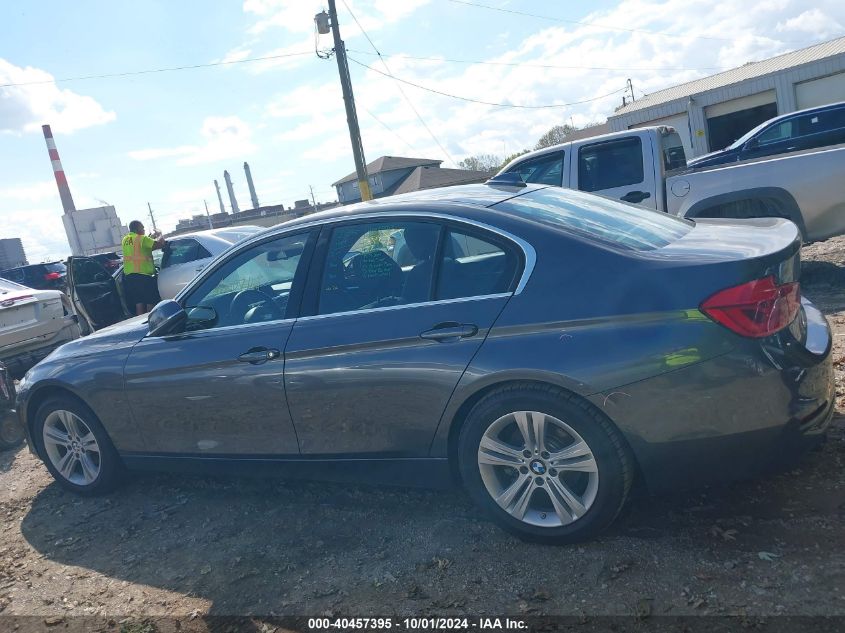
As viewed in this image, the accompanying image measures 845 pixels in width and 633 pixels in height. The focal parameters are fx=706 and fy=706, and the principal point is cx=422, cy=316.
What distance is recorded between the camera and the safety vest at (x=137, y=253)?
381 inches

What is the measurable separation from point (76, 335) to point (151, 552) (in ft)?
17.0

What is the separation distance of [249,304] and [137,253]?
6449mm

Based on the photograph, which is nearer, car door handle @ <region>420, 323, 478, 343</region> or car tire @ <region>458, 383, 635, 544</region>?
car tire @ <region>458, 383, 635, 544</region>

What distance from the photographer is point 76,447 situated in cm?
473

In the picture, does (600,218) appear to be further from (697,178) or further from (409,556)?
(697,178)

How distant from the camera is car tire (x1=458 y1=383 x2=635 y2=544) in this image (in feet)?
9.81

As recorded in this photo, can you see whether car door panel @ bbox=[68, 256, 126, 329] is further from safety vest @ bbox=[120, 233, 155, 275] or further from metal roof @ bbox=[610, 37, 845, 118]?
metal roof @ bbox=[610, 37, 845, 118]

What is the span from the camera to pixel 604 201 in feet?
13.3

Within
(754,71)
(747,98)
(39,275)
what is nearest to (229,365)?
(39,275)

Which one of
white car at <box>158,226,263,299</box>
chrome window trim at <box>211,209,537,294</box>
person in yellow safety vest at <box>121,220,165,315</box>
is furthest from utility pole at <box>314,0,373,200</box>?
chrome window trim at <box>211,209,537,294</box>

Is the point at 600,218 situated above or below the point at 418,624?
above

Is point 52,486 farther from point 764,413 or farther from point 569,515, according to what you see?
point 764,413

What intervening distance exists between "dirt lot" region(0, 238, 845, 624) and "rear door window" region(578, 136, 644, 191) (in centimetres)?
410

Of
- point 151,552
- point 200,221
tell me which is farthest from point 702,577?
point 200,221
